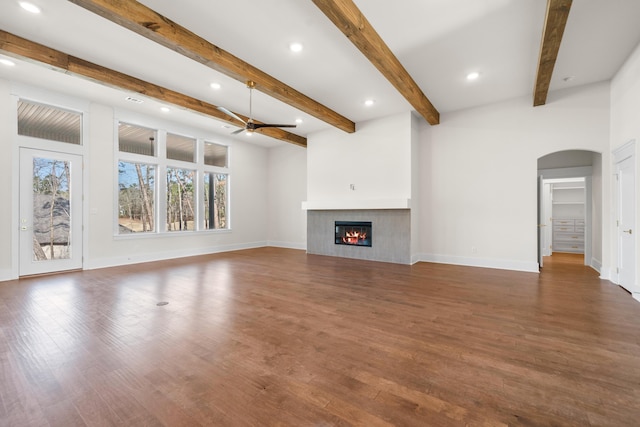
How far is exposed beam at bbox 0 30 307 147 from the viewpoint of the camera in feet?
12.0

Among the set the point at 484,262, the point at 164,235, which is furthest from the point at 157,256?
the point at 484,262

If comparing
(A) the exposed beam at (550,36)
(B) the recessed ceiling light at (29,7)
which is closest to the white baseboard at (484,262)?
(A) the exposed beam at (550,36)

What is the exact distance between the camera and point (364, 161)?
7.04m

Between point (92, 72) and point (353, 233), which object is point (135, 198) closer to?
point (92, 72)

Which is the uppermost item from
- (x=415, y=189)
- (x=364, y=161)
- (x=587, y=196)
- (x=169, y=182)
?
(x=364, y=161)

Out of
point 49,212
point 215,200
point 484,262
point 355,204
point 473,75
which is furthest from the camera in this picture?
point 215,200

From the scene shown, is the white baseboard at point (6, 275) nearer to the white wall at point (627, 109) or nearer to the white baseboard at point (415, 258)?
the white baseboard at point (415, 258)

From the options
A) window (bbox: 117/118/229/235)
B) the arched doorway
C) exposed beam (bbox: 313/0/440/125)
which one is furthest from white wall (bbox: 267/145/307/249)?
the arched doorway

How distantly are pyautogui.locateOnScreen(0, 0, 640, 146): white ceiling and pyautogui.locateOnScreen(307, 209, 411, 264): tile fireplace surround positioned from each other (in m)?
2.63

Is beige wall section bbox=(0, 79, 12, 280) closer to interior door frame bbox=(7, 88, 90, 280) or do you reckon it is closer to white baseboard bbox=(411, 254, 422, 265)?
interior door frame bbox=(7, 88, 90, 280)

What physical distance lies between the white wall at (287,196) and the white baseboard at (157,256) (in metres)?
1.10

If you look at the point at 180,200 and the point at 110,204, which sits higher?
the point at 180,200

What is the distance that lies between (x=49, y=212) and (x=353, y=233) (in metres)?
6.41

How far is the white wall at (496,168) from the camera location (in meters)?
5.16
